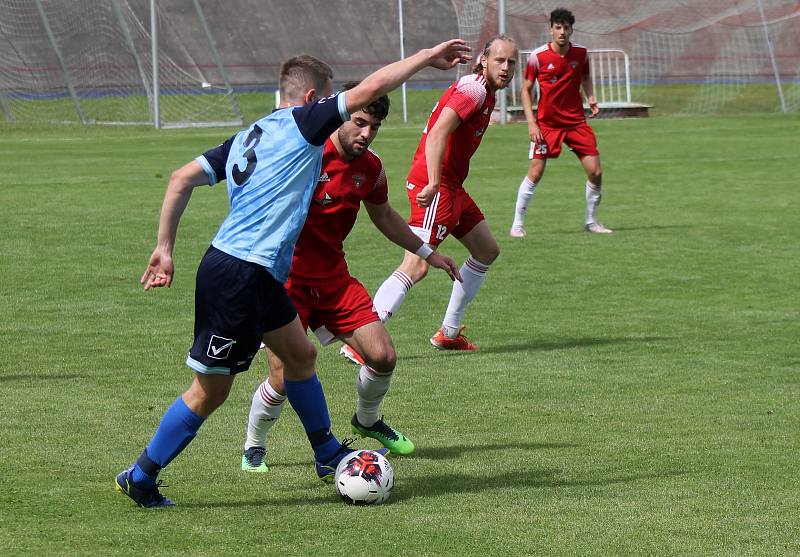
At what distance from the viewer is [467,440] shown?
6.79 m

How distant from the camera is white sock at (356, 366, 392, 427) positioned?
646cm

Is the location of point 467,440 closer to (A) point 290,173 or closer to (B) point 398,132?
(A) point 290,173

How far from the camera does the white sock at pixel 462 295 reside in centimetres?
933

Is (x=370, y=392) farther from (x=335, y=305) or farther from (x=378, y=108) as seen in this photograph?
(x=378, y=108)

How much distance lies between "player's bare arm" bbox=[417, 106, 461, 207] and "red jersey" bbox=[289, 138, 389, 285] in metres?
1.67

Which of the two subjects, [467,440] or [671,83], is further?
[671,83]

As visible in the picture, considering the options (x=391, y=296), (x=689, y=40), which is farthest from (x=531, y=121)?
(x=689, y=40)

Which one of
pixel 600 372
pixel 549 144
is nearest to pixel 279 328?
pixel 600 372

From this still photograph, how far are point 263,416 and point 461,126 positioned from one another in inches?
157

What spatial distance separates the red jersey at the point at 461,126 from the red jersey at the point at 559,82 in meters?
5.99

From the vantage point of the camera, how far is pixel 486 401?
7.71 m

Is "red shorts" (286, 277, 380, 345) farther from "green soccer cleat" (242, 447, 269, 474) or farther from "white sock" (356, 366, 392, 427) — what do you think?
"green soccer cleat" (242, 447, 269, 474)

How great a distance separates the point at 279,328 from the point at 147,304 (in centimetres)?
545

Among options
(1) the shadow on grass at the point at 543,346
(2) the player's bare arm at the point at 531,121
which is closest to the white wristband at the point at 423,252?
(1) the shadow on grass at the point at 543,346
